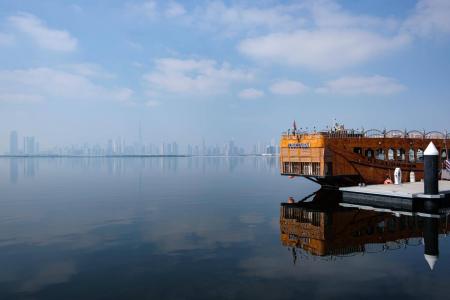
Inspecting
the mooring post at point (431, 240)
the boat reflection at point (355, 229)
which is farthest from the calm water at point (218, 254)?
the mooring post at point (431, 240)

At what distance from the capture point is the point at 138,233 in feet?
66.4

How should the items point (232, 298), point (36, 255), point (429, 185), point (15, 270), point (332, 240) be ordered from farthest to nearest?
1. point (429, 185)
2. point (332, 240)
3. point (36, 255)
4. point (15, 270)
5. point (232, 298)

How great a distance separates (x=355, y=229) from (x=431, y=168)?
7.72 meters

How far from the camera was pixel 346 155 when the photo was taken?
33562mm

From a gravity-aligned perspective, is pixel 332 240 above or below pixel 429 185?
below

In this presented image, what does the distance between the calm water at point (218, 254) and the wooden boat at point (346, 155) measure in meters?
6.23

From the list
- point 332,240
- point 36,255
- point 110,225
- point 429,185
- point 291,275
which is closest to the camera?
point 291,275

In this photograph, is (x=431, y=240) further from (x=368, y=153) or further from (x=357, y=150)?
(x=368, y=153)

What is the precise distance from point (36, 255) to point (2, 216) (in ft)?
41.0

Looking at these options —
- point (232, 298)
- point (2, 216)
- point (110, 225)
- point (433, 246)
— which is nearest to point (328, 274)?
point (232, 298)

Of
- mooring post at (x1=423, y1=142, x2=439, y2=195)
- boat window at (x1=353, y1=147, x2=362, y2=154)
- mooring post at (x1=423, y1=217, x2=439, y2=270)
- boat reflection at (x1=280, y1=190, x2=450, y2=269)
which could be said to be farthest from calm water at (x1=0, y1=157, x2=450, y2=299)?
boat window at (x1=353, y1=147, x2=362, y2=154)

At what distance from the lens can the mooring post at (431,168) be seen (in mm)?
24281

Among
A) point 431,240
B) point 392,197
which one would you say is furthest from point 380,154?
point 431,240

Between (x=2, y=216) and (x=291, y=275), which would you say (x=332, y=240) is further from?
(x=2, y=216)
